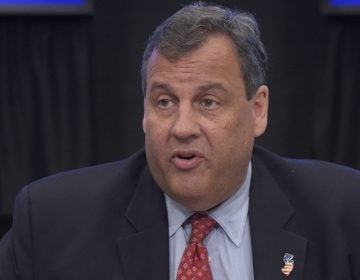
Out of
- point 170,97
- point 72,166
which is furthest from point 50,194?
point 72,166

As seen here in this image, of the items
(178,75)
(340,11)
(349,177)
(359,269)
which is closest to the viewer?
(178,75)

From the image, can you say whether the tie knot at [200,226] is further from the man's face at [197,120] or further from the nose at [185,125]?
the nose at [185,125]

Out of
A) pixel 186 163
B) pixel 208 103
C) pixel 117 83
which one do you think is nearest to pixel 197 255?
pixel 186 163

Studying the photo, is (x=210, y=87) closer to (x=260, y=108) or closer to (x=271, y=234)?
(x=260, y=108)

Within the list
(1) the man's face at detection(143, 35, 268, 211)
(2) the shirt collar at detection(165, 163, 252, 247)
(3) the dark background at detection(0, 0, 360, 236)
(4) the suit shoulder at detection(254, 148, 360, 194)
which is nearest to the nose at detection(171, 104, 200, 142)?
(1) the man's face at detection(143, 35, 268, 211)

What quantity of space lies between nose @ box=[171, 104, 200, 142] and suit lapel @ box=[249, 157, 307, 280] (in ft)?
0.92

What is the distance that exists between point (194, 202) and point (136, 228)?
14 cm

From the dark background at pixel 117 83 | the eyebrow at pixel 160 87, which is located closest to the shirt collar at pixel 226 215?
the eyebrow at pixel 160 87

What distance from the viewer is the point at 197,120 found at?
1617 millimetres

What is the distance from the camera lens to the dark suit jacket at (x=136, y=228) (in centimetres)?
170

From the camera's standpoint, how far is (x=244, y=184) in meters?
1.81

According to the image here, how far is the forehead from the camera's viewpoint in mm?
1626

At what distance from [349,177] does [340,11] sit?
1170 mm

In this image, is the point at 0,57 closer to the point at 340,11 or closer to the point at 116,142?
the point at 116,142
